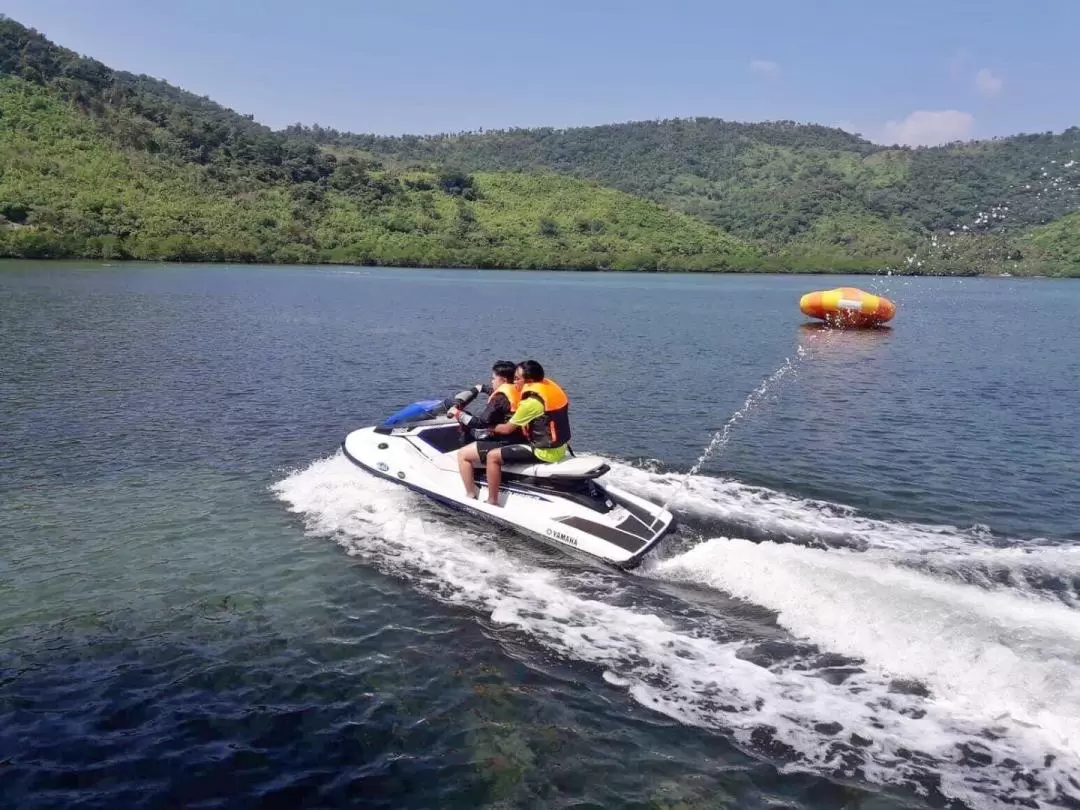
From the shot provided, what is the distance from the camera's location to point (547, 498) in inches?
415

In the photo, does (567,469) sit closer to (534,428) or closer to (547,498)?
(547,498)

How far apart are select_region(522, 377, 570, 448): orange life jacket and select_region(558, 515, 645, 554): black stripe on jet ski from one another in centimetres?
111

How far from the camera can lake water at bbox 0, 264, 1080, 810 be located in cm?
617

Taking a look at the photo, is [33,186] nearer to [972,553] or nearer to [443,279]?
[443,279]

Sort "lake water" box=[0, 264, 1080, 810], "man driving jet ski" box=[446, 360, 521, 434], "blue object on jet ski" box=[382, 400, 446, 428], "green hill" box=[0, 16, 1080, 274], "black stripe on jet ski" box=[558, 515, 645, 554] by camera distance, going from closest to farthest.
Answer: "lake water" box=[0, 264, 1080, 810] → "black stripe on jet ski" box=[558, 515, 645, 554] → "man driving jet ski" box=[446, 360, 521, 434] → "blue object on jet ski" box=[382, 400, 446, 428] → "green hill" box=[0, 16, 1080, 274]

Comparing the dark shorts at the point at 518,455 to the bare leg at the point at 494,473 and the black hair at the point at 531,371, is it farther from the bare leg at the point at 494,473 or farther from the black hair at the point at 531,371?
the black hair at the point at 531,371

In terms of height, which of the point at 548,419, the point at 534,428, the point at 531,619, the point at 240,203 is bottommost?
the point at 531,619

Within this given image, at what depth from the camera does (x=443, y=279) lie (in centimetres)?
7756

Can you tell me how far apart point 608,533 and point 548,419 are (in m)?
1.71

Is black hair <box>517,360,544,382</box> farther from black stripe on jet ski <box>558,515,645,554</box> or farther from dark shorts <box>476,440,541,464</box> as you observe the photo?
black stripe on jet ski <box>558,515,645,554</box>

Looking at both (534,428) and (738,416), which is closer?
(534,428)

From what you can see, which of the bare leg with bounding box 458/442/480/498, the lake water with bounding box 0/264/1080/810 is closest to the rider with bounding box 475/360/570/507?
the bare leg with bounding box 458/442/480/498

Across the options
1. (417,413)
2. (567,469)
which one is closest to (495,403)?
(567,469)

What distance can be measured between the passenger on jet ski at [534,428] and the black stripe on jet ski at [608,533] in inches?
39.5
